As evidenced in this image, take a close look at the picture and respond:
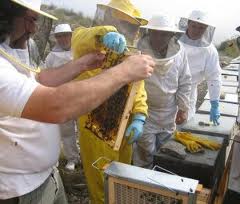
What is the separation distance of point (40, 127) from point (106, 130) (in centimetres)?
86

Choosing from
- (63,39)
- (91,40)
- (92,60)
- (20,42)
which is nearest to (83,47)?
(91,40)

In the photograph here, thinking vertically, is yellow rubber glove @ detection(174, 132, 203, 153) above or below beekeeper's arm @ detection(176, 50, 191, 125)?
below

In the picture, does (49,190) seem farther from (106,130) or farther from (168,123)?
(168,123)

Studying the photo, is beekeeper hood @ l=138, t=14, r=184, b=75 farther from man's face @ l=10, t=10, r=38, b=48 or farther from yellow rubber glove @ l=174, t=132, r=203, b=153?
man's face @ l=10, t=10, r=38, b=48

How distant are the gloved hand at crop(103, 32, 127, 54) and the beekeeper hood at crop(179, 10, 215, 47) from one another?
8.45ft

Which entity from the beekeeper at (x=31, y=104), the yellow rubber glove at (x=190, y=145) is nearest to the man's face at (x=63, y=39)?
the yellow rubber glove at (x=190, y=145)

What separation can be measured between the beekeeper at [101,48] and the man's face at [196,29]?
4.82 feet

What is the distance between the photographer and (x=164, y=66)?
385 cm

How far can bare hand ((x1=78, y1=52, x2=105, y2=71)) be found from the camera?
2678 millimetres

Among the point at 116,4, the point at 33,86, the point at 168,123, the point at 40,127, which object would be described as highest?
the point at 116,4

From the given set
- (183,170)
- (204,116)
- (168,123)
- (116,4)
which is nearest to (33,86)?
(183,170)

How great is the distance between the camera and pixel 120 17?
3.43 m

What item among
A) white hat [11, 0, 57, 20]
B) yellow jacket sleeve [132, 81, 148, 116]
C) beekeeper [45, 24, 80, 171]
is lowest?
beekeeper [45, 24, 80, 171]

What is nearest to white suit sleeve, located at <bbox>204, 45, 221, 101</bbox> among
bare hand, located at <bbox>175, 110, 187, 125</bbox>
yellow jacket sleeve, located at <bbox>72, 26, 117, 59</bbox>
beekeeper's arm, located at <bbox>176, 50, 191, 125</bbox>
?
bare hand, located at <bbox>175, 110, 187, 125</bbox>
